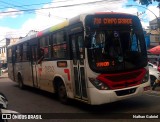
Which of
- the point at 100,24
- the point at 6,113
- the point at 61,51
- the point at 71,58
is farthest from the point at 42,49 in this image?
the point at 6,113

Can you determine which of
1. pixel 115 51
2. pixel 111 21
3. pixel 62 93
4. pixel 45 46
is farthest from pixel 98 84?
pixel 45 46

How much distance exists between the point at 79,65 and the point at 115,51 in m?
1.23

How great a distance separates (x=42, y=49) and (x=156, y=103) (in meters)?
5.41

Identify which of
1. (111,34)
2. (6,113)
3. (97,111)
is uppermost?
(111,34)

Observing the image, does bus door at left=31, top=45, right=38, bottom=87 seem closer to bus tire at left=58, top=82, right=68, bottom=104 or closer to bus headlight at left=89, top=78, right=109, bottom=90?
bus tire at left=58, top=82, right=68, bottom=104

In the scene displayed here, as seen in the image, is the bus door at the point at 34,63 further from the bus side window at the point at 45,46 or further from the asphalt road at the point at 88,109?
the asphalt road at the point at 88,109

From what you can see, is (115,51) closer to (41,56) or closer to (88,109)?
(88,109)

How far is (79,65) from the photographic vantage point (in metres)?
9.70

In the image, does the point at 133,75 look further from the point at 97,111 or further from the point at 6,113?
the point at 6,113

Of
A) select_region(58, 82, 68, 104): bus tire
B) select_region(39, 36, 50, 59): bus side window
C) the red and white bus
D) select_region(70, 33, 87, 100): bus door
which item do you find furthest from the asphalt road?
select_region(39, 36, 50, 59): bus side window

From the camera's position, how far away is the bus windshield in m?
9.17

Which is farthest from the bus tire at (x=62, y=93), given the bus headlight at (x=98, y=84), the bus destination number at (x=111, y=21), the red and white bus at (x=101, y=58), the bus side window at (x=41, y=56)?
the bus destination number at (x=111, y=21)

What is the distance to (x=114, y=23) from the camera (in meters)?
9.60

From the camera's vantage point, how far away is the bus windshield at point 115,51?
9.17 m
